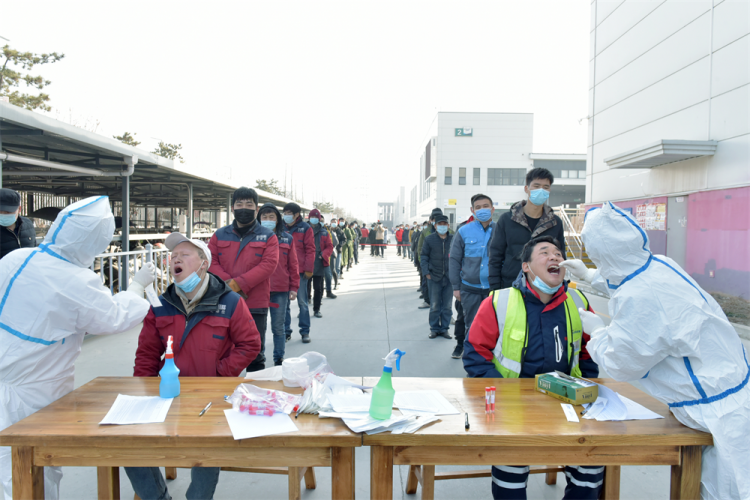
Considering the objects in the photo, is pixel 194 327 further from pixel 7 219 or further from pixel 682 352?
pixel 7 219

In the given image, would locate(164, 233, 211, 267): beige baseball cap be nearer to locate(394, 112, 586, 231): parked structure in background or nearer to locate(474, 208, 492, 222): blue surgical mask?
locate(474, 208, 492, 222): blue surgical mask

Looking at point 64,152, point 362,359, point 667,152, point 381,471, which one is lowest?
point 362,359

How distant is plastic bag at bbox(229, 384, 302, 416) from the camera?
6.48 feet

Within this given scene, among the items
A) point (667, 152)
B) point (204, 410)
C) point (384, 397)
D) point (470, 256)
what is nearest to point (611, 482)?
point (384, 397)

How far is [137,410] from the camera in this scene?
6.57ft

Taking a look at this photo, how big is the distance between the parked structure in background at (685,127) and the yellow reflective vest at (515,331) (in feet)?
28.0

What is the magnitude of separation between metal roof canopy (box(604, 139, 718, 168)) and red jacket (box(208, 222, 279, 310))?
30.9ft

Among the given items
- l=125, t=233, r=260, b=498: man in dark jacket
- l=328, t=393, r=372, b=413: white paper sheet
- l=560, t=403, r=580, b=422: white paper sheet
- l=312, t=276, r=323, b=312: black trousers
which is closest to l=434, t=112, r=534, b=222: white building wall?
l=312, t=276, r=323, b=312: black trousers

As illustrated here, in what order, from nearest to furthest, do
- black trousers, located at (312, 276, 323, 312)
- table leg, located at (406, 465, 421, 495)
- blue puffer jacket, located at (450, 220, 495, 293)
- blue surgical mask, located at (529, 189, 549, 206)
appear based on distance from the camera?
table leg, located at (406, 465, 421, 495) → blue surgical mask, located at (529, 189, 549, 206) → blue puffer jacket, located at (450, 220, 495, 293) → black trousers, located at (312, 276, 323, 312)

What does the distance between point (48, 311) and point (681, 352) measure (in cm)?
291


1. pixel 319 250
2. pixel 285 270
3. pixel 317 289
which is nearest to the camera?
pixel 285 270

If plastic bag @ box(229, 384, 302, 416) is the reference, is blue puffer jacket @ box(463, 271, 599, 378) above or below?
above

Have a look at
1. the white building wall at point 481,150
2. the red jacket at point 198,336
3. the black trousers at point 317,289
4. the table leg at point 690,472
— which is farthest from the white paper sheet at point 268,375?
the white building wall at point 481,150

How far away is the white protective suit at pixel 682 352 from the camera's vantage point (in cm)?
177
